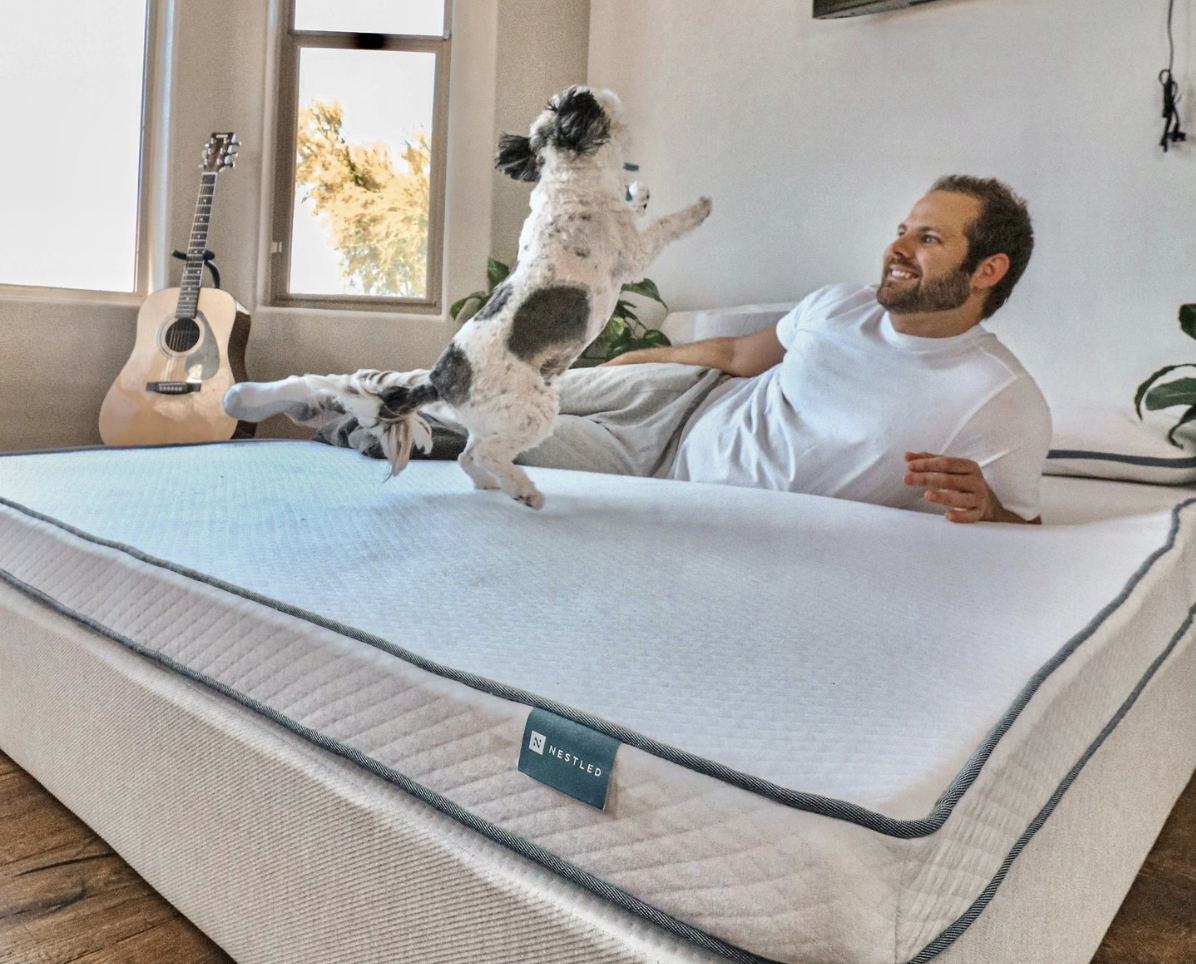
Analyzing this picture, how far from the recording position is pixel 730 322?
270cm

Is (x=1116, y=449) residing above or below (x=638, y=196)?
below

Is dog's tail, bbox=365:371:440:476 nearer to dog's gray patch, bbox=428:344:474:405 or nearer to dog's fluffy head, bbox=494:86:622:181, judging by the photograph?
dog's gray patch, bbox=428:344:474:405

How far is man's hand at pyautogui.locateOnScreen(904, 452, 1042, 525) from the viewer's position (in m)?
1.38

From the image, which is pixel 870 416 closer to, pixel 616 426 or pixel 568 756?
pixel 616 426

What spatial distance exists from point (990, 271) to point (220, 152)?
2.92 m

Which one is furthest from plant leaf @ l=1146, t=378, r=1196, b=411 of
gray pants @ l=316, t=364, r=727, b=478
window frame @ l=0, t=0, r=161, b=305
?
window frame @ l=0, t=0, r=161, b=305

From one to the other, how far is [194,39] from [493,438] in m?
3.13

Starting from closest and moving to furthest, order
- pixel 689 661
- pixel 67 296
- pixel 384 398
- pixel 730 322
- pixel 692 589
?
pixel 689 661 → pixel 692 589 → pixel 384 398 → pixel 730 322 → pixel 67 296

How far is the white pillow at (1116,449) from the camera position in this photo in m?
→ 1.92

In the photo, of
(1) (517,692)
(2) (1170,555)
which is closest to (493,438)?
(1) (517,692)

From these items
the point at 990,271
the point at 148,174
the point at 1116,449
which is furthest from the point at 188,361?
the point at 1116,449

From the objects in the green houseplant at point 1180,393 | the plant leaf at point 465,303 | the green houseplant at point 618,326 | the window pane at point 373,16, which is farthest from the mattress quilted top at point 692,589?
the window pane at point 373,16

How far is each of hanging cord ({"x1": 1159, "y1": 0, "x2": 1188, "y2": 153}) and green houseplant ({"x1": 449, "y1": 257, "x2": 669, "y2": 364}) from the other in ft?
4.58

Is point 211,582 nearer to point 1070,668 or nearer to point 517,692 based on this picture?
point 517,692
